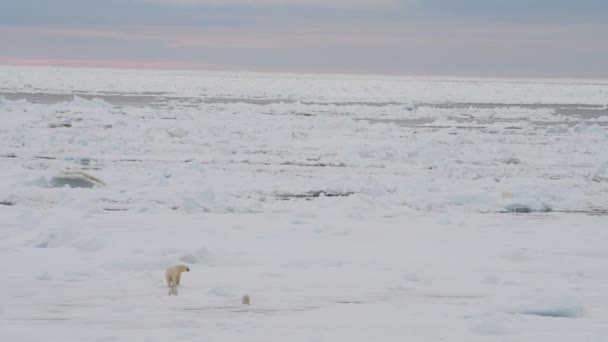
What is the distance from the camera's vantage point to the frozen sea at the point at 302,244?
176 inches

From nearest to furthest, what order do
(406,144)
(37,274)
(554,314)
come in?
(554,314)
(37,274)
(406,144)

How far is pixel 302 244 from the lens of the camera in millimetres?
6840

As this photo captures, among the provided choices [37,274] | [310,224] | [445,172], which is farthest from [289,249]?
[445,172]

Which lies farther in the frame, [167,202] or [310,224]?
[167,202]

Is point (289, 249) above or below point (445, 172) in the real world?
below

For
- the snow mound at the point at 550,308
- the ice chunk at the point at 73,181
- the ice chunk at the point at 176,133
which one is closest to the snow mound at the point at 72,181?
the ice chunk at the point at 73,181

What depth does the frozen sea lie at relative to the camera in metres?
4.47

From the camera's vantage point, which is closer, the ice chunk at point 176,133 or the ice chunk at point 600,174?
the ice chunk at point 600,174

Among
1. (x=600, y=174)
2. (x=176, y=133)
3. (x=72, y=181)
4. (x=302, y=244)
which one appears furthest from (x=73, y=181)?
(x=176, y=133)

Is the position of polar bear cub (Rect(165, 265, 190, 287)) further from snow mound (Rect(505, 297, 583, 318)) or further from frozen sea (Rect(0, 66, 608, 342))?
snow mound (Rect(505, 297, 583, 318))

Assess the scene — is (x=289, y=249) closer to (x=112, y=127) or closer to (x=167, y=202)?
(x=167, y=202)

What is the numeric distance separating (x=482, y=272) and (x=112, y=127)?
14556 millimetres

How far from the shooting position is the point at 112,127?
63.4ft

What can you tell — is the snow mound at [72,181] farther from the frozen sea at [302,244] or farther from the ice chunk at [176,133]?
the ice chunk at [176,133]
